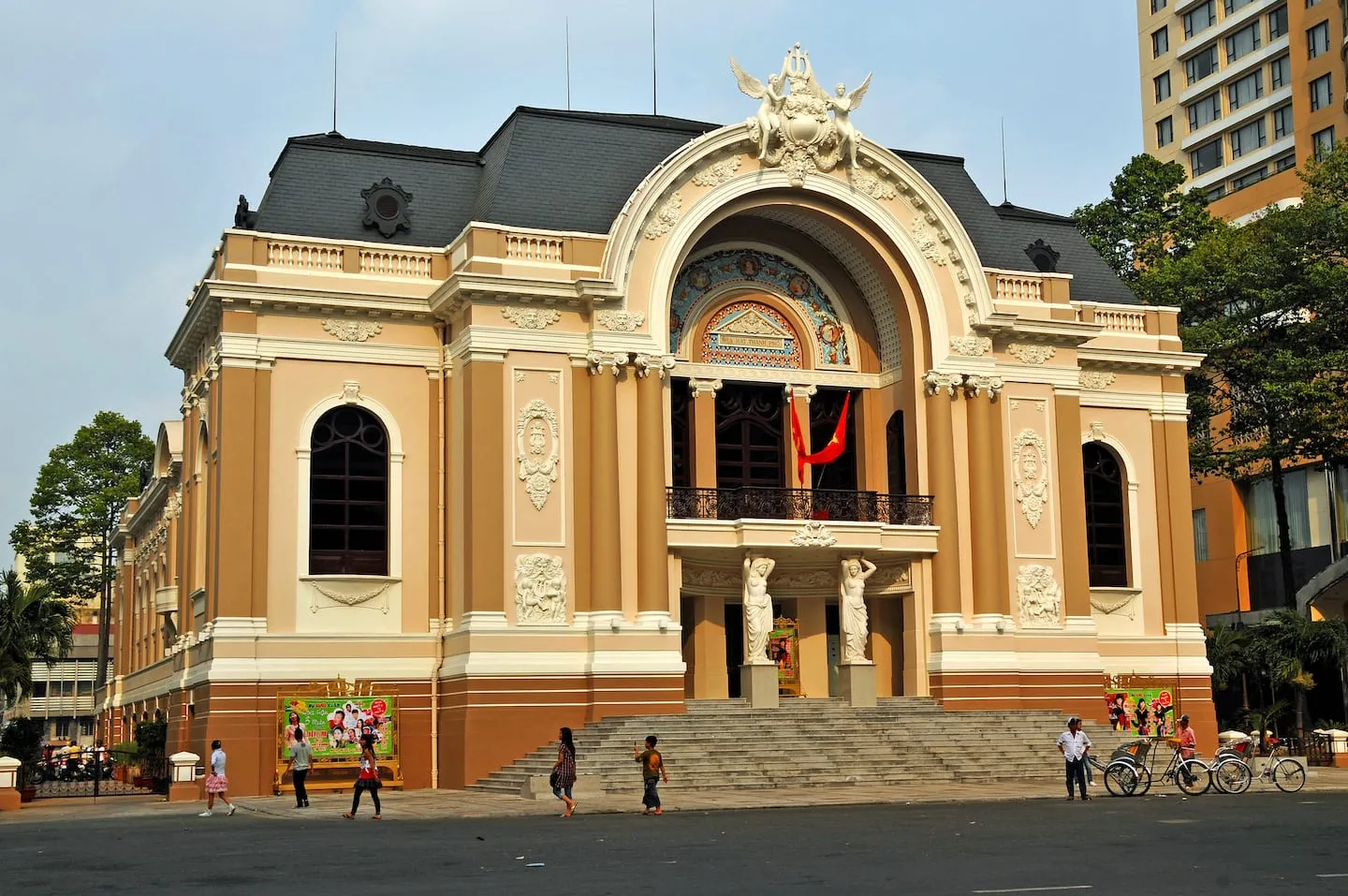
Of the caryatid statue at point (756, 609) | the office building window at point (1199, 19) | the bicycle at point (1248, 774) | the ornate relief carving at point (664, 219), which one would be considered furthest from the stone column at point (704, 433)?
the office building window at point (1199, 19)

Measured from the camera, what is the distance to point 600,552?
33844mm

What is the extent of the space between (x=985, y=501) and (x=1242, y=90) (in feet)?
170

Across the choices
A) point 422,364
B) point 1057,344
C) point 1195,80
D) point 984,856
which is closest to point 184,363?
point 422,364

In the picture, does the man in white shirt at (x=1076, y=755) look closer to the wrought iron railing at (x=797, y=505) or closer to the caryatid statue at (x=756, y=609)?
the caryatid statue at (x=756, y=609)

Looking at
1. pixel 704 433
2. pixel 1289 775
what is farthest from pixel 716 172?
pixel 1289 775

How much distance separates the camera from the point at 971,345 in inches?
1481

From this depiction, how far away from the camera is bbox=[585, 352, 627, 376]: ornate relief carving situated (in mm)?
34469

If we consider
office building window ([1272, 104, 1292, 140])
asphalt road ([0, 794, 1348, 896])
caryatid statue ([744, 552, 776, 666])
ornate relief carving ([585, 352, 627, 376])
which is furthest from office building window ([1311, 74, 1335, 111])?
asphalt road ([0, 794, 1348, 896])

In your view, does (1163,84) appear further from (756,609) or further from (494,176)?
(756,609)

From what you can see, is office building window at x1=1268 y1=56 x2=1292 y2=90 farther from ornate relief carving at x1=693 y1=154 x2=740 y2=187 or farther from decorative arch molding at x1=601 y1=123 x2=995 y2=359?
ornate relief carving at x1=693 y1=154 x2=740 y2=187

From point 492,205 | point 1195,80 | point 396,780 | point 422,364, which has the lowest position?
point 396,780

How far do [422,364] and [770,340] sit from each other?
8.30 metres

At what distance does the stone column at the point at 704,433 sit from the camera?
3744 cm

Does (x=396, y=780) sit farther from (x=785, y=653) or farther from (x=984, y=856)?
(x=984, y=856)
